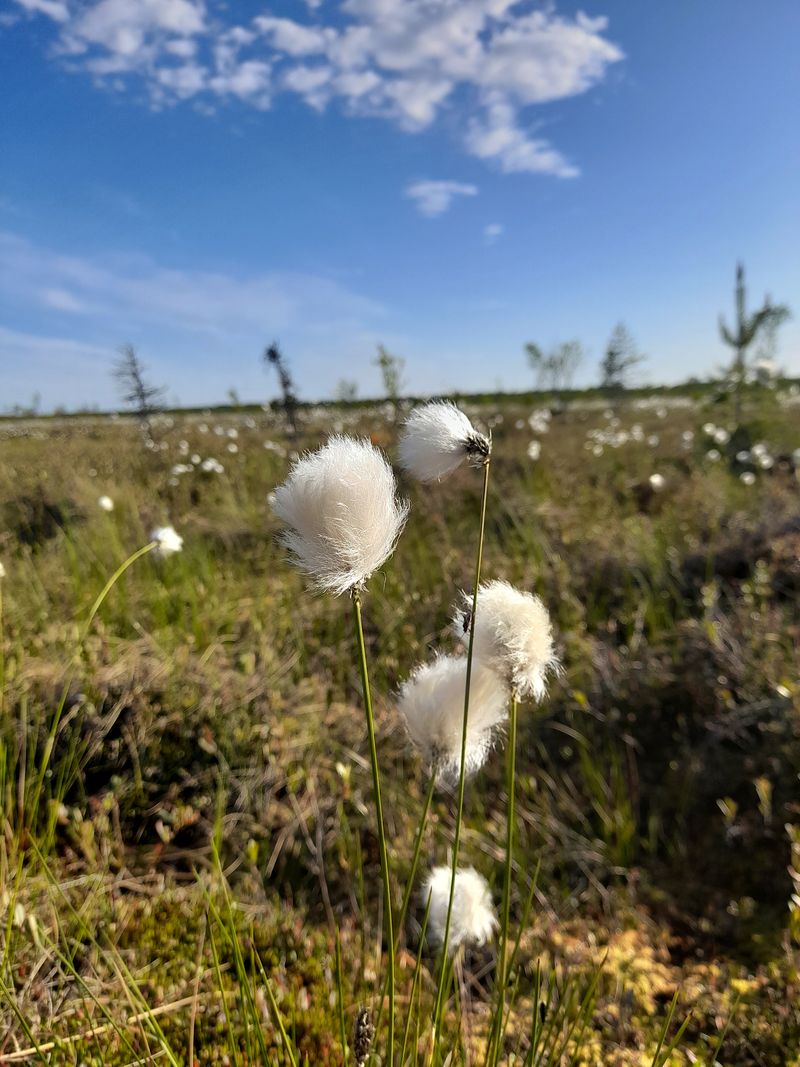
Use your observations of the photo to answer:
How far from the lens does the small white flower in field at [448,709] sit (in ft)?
3.47

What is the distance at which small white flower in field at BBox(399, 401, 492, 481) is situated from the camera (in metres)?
0.95

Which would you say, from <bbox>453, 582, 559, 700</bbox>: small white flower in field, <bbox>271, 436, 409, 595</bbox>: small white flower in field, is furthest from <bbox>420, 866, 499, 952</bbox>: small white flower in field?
<bbox>271, 436, 409, 595</bbox>: small white flower in field

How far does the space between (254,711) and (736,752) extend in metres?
2.19

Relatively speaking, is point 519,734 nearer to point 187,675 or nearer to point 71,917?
point 187,675

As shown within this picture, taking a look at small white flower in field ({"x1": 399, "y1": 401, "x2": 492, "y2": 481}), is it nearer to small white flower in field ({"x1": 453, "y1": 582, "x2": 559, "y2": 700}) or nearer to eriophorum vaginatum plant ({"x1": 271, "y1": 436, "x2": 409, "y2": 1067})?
eriophorum vaginatum plant ({"x1": 271, "y1": 436, "x2": 409, "y2": 1067})

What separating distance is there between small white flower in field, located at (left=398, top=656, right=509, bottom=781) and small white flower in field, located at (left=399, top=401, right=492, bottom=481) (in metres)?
0.35

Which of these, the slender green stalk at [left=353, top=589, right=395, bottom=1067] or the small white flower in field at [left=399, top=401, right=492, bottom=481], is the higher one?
the small white flower in field at [left=399, top=401, right=492, bottom=481]

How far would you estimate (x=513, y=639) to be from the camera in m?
1.02

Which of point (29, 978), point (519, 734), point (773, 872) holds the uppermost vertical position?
point (29, 978)

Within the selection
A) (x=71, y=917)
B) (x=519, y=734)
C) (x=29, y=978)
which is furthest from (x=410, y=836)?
(x=29, y=978)

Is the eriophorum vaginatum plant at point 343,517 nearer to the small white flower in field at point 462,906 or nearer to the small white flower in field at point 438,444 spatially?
the small white flower in field at point 438,444

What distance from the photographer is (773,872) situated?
7.66 feet

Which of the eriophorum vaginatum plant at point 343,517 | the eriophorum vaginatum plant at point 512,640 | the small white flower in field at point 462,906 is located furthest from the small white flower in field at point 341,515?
the small white flower in field at point 462,906

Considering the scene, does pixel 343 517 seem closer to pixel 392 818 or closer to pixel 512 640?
pixel 512 640
